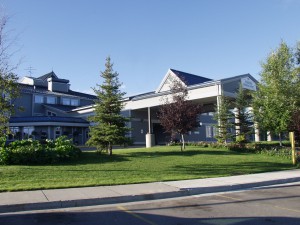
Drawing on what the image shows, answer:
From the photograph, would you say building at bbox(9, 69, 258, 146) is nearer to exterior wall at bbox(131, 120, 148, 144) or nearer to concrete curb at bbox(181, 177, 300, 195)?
exterior wall at bbox(131, 120, 148, 144)

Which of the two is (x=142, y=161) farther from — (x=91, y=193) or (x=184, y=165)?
(x=91, y=193)

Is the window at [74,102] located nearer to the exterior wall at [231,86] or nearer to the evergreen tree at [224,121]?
the exterior wall at [231,86]

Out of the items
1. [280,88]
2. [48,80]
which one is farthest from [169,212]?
[48,80]

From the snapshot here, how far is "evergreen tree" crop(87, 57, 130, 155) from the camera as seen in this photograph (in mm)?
A: 21038

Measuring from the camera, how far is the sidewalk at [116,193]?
9023mm

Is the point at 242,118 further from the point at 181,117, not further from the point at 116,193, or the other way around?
the point at 116,193

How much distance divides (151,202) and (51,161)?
28.7 ft

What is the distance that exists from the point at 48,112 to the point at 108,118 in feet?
107

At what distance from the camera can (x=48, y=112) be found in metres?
51.9

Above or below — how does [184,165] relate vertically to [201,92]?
below

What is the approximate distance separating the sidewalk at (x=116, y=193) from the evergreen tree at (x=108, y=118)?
8.71 m

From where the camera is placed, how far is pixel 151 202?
9781 millimetres

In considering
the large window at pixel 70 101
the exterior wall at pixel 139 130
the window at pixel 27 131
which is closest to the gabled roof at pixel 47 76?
the large window at pixel 70 101

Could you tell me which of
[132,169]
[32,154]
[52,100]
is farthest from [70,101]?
[132,169]
